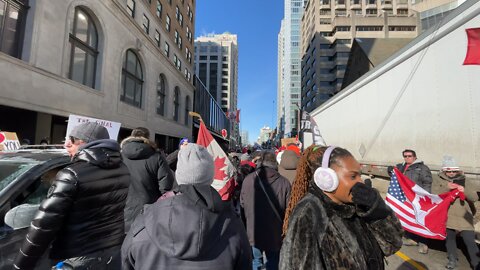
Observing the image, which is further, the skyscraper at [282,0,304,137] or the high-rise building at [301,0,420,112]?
the skyscraper at [282,0,304,137]

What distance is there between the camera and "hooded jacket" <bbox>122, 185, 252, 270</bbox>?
4.58ft

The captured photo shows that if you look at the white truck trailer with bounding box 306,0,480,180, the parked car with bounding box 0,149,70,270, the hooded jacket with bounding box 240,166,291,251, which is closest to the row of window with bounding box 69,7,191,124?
the parked car with bounding box 0,149,70,270

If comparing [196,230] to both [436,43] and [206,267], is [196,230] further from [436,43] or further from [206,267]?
[436,43]

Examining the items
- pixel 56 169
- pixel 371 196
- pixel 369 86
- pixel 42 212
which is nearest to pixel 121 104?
pixel 369 86

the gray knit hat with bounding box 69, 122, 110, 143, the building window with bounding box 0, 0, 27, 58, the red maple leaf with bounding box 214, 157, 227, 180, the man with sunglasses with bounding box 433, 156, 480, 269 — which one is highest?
the building window with bounding box 0, 0, 27, 58

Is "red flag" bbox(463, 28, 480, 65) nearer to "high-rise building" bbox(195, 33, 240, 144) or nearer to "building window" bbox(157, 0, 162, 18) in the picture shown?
"building window" bbox(157, 0, 162, 18)

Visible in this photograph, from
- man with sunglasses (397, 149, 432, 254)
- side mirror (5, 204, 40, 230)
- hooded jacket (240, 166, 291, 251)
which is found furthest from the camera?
man with sunglasses (397, 149, 432, 254)

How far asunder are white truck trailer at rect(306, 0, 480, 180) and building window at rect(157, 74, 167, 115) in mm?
18080

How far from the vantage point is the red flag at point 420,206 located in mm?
4480

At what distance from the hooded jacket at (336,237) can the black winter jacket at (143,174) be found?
2.45 metres

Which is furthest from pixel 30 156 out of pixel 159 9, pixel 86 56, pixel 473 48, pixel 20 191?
pixel 159 9

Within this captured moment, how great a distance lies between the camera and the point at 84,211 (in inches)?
85.3

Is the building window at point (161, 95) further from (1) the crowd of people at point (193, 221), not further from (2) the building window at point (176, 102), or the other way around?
(1) the crowd of people at point (193, 221)

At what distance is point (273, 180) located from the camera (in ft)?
12.2
